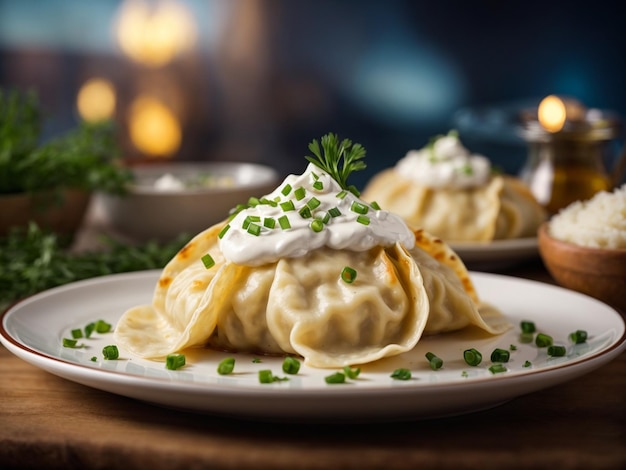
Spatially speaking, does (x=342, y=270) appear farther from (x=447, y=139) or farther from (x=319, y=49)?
(x=319, y=49)

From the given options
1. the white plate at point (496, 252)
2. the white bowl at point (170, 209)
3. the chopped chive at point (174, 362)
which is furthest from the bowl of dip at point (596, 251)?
the white bowl at point (170, 209)

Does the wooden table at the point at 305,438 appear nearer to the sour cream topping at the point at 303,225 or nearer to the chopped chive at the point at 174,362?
the chopped chive at the point at 174,362

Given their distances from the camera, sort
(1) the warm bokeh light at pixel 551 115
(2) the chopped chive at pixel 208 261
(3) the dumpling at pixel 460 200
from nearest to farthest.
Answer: (2) the chopped chive at pixel 208 261 → (3) the dumpling at pixel 460 200 → (1) the warm bokeh light at pixel 551 115

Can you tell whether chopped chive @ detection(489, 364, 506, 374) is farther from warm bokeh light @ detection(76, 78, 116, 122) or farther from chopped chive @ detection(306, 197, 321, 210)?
warm bokeh light @ detection(76, 78, 116, 122)

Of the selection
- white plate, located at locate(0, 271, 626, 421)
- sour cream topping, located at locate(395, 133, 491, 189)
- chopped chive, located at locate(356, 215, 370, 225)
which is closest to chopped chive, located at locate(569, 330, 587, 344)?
white plate, located at locate(0, 271, 626, 421)

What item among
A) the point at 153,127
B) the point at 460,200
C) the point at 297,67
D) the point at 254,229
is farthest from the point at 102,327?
the point at 153,127

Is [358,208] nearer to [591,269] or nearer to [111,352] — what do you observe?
[111,352]

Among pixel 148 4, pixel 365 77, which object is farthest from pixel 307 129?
pixel 148 4
